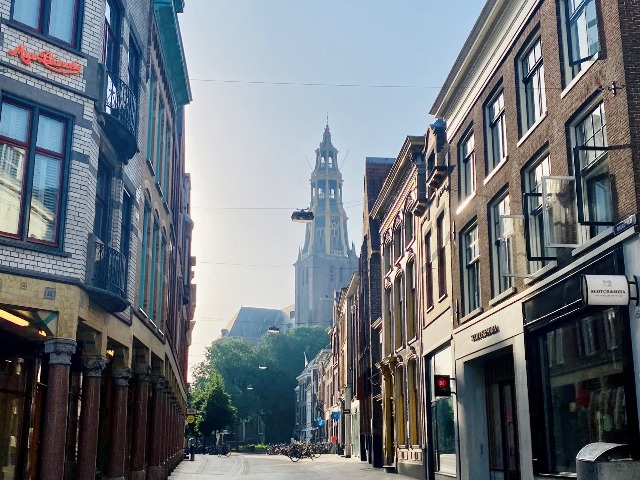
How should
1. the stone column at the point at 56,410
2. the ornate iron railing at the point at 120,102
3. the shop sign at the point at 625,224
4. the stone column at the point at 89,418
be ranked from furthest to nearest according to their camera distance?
1. the ornate iron railing at the point at 120,102
2. the stone column at the point at 89,418
3. the stone column at the point at 56,410
4. the shop sign at the point at 625,224

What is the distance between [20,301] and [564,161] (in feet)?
34.1

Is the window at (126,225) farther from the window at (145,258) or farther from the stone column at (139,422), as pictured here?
the stone column at (139,422)

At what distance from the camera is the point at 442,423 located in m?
24.5

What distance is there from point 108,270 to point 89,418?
10.1 ft

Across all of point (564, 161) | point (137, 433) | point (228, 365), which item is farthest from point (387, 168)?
point (228, 365)

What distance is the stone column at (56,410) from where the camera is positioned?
1424cm

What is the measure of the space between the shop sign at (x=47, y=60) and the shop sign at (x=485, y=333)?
1099 centimetres

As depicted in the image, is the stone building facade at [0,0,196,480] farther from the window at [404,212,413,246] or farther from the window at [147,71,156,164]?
the window at [404,212,413,246]


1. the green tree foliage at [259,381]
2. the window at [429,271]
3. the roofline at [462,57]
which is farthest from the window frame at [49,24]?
the green tree foliage at [259,381]

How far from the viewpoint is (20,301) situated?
1429cm

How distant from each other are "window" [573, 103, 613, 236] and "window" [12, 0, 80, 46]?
10.2 meters

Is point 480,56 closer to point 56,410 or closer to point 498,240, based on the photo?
point 498,240

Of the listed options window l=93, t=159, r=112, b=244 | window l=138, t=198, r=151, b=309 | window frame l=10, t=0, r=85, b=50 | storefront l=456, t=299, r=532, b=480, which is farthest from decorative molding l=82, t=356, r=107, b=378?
storefront l=456, t=299, r=532, b=480

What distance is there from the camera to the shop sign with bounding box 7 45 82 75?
1504cm
